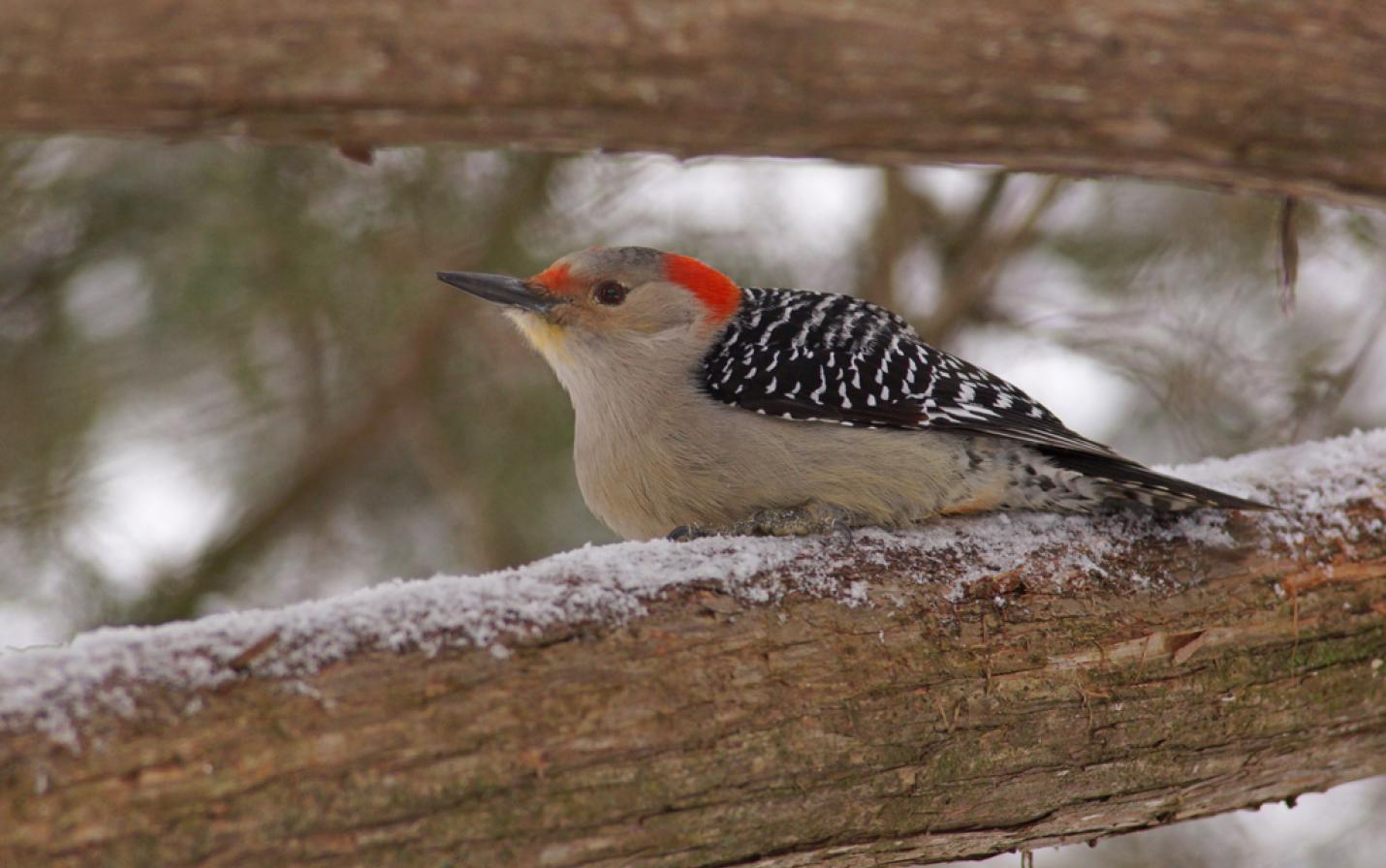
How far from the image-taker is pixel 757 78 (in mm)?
2910

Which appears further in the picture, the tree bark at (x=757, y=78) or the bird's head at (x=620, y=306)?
the bird's head at (x=620, y=306)

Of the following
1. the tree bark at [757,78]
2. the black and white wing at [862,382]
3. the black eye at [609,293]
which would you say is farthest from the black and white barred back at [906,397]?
the tree bark at [757,78]

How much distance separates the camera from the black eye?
4.66 meters

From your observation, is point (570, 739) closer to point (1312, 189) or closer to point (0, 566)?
point (1312, 189)

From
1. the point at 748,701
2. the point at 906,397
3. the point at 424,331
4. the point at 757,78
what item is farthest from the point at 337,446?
the point at 757,78

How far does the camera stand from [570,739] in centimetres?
277

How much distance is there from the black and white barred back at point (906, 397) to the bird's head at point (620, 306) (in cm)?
26

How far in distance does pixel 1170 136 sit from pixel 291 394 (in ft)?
14.1

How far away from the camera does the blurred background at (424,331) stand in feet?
18.3

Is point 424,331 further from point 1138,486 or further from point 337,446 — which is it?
point 1138,486

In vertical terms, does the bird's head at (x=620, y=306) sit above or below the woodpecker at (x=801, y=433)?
above

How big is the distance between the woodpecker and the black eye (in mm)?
68

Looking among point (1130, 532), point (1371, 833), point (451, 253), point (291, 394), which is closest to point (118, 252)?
point (291, 394)

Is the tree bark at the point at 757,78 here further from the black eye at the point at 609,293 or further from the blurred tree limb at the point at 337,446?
the blurred tree limb at the point at 337,446
